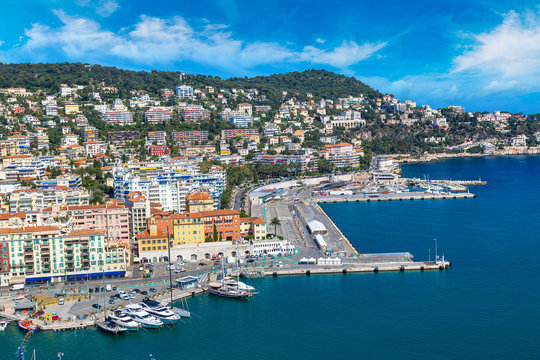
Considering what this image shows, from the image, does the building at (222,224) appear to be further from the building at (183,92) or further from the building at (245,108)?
the building at (183,92)

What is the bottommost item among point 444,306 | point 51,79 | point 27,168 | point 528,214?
point 444,306

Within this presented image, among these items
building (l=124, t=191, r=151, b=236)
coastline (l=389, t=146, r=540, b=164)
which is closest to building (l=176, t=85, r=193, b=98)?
coastline (l=389, t=146, r=540, b=164)

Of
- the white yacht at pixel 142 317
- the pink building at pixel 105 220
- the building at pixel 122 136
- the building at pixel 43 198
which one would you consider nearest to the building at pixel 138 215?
the pink building at pixel 105 220

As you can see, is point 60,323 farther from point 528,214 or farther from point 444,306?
point 528,214

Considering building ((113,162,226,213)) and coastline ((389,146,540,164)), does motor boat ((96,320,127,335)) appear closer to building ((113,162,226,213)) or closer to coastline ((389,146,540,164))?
building ((113,162,226,213))

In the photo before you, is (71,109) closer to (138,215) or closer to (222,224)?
(138,215)

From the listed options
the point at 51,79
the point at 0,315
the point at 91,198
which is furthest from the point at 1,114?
the point at 0,315

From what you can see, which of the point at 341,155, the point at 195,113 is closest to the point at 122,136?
the point at 195,113
